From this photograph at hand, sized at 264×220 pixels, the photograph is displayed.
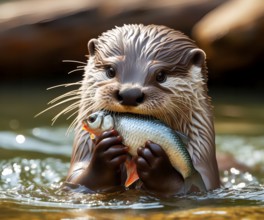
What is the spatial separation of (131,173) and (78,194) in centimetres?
27

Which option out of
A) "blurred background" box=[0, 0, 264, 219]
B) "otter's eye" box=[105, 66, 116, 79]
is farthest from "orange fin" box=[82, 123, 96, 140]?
"blurred background" box=[0, 0, 264, 219]

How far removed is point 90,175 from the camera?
3.17 m

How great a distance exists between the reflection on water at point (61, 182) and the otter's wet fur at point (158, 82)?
15 centimetres

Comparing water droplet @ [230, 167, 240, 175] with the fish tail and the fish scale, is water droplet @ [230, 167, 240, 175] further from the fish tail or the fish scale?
the fish scale

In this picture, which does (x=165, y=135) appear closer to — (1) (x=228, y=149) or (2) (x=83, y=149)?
(2) (x=83, y=149)

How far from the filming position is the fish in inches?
118

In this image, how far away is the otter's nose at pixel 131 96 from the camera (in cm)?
288

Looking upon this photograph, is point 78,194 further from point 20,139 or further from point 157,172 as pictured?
point 20,139

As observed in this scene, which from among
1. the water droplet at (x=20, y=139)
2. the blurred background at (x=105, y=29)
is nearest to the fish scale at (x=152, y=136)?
the water droplet at (x=20, y=139)

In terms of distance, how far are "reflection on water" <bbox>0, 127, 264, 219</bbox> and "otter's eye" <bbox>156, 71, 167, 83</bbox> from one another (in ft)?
1.50

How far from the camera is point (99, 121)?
3.02 metres

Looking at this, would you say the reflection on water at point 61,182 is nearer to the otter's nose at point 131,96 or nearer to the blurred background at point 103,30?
the otter's nose at point 131,96

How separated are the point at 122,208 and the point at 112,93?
429 millimetres

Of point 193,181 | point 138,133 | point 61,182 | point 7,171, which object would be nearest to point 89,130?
point 138,133
